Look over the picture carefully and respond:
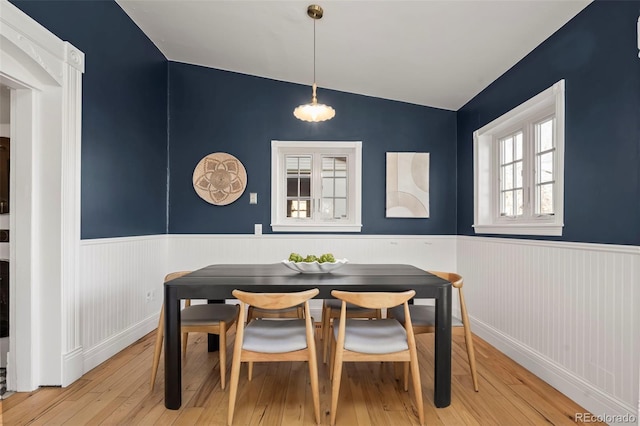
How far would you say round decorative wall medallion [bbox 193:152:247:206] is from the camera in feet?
13.2

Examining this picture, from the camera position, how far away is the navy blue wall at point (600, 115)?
74.2 inches

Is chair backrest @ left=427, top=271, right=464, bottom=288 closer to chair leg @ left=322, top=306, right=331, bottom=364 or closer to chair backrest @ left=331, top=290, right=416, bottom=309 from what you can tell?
chair backrest @ left=331, top=290, right=416, bottom=309

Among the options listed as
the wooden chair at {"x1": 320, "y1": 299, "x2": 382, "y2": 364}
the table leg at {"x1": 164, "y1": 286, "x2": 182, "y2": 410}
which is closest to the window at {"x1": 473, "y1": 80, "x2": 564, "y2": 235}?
the wooden chair at {"x1": 320, "y1": 299, "x2": 382, "y2": 364}

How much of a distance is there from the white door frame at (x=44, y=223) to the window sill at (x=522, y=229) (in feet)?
10.8

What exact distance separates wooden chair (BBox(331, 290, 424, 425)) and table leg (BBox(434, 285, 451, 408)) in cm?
17

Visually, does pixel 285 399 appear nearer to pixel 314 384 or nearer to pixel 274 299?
pixel 314 384

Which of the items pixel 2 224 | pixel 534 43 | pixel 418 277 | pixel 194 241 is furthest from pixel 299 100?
pixel 2 224

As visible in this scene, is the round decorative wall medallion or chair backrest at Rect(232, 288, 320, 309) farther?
the round decorative wall medallion

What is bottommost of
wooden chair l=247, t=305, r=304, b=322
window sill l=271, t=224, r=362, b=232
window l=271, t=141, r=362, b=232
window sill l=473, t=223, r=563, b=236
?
wooden chair l=247, t=305, r=304, b=322

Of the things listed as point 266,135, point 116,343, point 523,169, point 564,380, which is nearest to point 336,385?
point 564,380

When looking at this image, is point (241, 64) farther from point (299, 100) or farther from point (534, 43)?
point (534, 43)

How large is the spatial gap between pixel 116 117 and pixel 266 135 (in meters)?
1.55

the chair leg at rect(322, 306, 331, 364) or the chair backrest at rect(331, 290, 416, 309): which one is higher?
the chair backrest at rect(331, 290, 416, 309)

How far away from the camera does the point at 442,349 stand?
2.11 m
